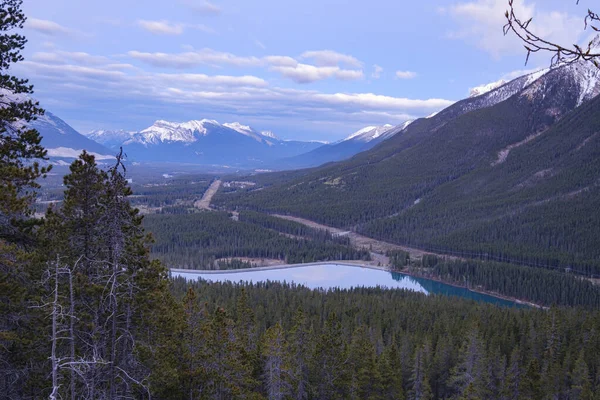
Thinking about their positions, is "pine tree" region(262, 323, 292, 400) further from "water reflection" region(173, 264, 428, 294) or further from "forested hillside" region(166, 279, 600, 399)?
"water reflection" region(173, 264, 428, 294)

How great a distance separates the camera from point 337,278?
254 ft

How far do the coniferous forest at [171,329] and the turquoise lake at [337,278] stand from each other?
20.4 meters

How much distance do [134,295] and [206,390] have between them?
6217mm

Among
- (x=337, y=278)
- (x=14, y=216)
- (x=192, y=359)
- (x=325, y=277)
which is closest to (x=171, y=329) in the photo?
(x=192, y=359)

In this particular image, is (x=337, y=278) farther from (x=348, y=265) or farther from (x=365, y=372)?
(x=365, y=372)

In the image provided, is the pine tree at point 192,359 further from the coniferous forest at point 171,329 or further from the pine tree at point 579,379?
the pine tree at point 579,379

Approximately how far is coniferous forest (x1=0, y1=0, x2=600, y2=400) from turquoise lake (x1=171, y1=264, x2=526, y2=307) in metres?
20.4

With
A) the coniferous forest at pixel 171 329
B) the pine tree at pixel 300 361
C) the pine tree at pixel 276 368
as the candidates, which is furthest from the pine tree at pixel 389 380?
the pine tree at pixel 276 368

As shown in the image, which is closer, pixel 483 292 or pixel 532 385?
pixel 532 385

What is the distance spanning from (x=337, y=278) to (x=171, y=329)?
65013 mm

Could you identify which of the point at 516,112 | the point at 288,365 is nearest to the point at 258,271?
the point at 288,365

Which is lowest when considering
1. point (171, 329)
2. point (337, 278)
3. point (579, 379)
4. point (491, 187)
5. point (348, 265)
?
point (337, 278)

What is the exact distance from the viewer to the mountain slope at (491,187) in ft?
320

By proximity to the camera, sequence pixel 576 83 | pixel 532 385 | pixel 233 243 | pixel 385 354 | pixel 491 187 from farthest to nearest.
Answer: pixel 576 83 < pixel 491 187 < pixel 233 243 < pixel 532 385 < pixel 385 354
